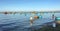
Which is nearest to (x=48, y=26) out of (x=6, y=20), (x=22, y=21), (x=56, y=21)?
(x=56, y=21)

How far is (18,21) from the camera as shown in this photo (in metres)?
7.66

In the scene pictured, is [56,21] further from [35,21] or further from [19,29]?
[19,29]

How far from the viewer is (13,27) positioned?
7621 millimetres

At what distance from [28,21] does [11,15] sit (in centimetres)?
70

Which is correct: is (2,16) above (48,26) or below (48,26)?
above

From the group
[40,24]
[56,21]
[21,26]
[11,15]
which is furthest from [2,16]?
[56,21]

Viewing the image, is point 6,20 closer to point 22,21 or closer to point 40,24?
point 22,21

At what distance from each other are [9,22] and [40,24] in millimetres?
1232

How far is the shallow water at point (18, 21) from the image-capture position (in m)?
7.54

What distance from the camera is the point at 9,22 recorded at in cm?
770

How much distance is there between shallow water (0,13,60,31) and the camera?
7535mm

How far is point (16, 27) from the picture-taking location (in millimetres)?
7574

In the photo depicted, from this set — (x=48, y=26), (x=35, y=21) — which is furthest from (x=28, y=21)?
(x=48, y=26)

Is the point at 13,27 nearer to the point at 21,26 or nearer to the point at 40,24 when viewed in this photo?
the point at 21,26
